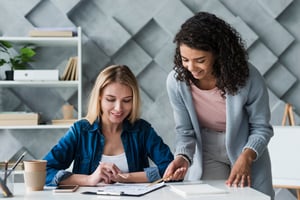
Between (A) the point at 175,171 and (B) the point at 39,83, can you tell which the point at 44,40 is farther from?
(A) the point at 175,171

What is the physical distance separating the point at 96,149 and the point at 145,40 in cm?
182

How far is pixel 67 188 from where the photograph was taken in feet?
5.94

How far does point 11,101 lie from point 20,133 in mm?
240

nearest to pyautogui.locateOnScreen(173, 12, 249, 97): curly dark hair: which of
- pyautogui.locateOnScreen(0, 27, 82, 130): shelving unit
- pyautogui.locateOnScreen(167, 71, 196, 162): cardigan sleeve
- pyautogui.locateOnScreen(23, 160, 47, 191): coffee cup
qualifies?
pyautogui.locateOnScreen(167, 71, 196, 162): cardigan sleeve

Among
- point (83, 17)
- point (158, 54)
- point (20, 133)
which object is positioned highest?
point (83, 17)

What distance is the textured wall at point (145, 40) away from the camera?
3.78 m

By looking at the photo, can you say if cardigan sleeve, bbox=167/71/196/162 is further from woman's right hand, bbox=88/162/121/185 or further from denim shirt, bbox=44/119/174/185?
woman's right hand, bbox=88/162/121/185

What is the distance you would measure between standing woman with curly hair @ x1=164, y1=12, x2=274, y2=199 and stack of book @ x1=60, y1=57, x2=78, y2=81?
1.56m

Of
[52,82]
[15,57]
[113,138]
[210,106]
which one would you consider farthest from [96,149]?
[15,57]

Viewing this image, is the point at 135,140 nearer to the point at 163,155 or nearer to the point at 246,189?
the point at 163,155

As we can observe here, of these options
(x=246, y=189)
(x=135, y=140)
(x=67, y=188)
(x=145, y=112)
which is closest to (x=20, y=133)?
(x=145, y=112)

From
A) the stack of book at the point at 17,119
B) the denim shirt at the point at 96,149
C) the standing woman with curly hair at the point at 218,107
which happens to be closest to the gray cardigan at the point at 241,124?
the standing woman with curly hair at the point at 218,107

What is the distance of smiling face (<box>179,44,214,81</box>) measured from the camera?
198cm

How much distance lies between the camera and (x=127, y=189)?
70.7 inches
